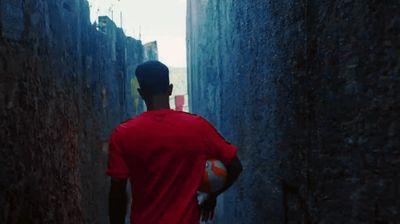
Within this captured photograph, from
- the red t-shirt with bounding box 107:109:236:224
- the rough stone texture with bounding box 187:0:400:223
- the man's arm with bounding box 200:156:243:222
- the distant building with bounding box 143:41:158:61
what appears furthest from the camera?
the distant building with bounding box 143:41:158:61

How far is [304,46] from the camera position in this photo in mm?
1817

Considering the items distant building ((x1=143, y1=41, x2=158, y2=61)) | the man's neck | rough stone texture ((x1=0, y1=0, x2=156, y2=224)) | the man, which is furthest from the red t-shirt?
distant building ((x1=143, y1=41, x2=158, y2=61))

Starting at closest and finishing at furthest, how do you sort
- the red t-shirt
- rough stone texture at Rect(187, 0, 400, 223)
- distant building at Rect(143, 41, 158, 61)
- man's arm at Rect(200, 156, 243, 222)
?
rough stone texture at Rect(187, 0, 400, 223), the red t-shirt, man's arm at Rect(200, 156, 243, 222), distant building at Rect(143, 41, 158, 61)

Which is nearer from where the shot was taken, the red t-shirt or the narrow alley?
the narrow alley

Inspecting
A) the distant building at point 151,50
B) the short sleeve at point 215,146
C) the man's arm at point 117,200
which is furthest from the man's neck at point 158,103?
the distant building at point 151,50

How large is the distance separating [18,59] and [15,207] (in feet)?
2.17

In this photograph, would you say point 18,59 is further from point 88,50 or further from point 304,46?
point 88,50

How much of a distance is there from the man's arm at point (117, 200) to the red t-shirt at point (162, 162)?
0.04 m

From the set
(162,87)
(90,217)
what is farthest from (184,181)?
(90,217)

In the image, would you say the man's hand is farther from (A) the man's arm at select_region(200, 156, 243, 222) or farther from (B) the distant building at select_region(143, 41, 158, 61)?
(B) the distant building at select_region(143, 41, 158, 61)

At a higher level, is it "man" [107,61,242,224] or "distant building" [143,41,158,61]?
"distant building" [143,41,158,61]

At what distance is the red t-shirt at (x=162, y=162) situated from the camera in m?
A: 1.70

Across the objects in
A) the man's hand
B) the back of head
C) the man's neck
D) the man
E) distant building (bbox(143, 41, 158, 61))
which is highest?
distant building (bbox(143, 41, 158, 61))

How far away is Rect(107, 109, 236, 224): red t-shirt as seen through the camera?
170 cm
